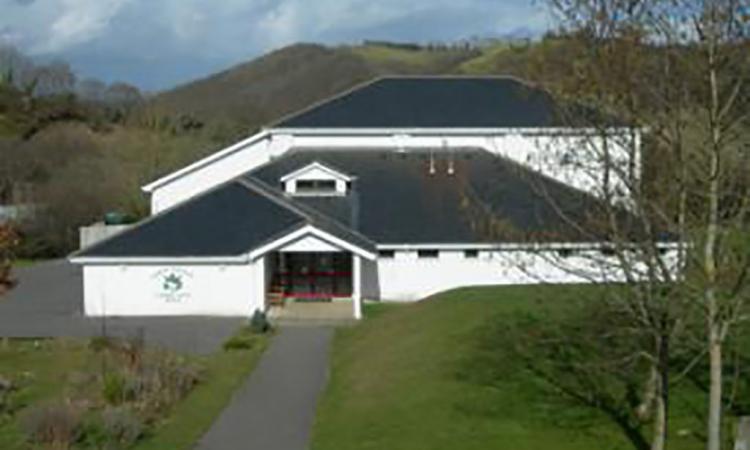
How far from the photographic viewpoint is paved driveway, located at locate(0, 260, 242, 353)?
97.8 feet

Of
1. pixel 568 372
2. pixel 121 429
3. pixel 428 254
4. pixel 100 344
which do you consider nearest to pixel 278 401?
pixel 121 429

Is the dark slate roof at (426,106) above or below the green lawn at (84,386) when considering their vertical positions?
above

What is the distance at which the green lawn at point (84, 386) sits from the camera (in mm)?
18969

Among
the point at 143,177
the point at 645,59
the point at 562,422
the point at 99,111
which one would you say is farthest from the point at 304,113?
the point at 99,111

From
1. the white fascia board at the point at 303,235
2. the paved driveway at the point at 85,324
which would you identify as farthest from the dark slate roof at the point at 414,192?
the paved driveway at the point at 85,324

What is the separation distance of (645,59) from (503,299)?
705 inches

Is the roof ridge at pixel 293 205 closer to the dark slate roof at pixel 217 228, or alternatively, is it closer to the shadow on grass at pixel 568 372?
the dark slate roof at pixel 217 228

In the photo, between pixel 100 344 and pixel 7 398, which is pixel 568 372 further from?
pixel 100 344

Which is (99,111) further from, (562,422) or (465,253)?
(562,422)

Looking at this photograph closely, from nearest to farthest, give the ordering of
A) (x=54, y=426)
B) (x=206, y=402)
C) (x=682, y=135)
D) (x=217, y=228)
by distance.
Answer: (x=682, y=135) < (x=54, y=426) < (x=206, y=402) < (x=217, y=228)

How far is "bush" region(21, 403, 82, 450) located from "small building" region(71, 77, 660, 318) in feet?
43.1

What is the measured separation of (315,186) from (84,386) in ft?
55.3

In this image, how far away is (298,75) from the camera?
11981 cm

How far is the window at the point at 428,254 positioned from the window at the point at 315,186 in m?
4.90
